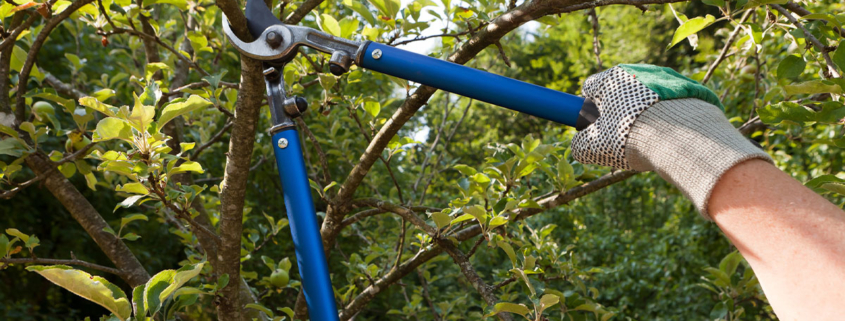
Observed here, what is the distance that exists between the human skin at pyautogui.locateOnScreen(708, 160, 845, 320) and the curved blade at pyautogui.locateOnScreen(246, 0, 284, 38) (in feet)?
2.96

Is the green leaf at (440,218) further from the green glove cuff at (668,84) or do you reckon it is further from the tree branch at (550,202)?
the green glove cuff at (668,84)

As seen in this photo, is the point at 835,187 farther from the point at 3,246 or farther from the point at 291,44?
the point at 3,246

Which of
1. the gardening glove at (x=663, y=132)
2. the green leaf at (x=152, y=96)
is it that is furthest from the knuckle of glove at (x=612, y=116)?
the green leaf at (x=152, y=96)

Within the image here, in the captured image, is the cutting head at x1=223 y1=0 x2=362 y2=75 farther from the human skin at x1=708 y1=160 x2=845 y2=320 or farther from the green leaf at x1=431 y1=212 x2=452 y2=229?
the human skin at x1=708 y1=160 x2=845 y2=320

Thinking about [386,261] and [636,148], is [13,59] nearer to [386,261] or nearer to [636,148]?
[386,261]

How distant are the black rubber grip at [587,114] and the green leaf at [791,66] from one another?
1.54 ft

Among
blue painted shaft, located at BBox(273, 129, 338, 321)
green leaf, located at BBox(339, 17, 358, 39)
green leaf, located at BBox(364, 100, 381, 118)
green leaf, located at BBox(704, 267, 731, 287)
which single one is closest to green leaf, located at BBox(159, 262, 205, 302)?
blue painted shaft, located at BBox(273, 129, 338, 321)

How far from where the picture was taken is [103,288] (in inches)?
33.9

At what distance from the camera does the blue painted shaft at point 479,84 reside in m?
0.91

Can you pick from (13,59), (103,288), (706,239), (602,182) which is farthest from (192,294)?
(706,239)

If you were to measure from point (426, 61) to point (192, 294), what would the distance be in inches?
27.6

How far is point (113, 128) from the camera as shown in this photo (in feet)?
3.54

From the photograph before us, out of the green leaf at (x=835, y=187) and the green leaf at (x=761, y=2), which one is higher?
the green leaf at (x=761, y=2)

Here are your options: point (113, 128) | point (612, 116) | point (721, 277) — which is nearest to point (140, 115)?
point (113, 128)
